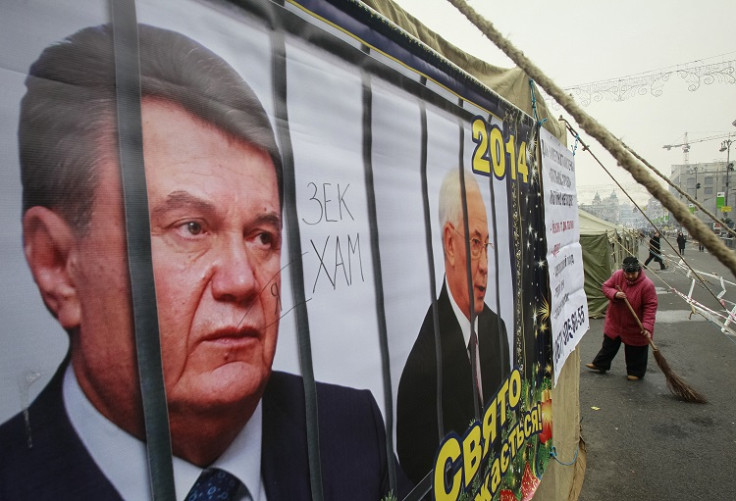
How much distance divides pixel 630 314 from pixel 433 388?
4852mm

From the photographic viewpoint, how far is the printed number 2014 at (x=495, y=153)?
1494 millimetres

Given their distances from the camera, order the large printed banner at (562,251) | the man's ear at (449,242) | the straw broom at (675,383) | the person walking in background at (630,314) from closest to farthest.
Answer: the man's ear at (449,242)
the large printed banner at (562,251)
the straw broom at (675,383)
the person walking in background at (630,314)

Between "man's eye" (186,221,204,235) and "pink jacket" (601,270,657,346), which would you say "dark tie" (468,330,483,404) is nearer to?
"man's eye" (186,221,204,235)

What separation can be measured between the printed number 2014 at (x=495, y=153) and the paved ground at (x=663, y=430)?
8.93 ft

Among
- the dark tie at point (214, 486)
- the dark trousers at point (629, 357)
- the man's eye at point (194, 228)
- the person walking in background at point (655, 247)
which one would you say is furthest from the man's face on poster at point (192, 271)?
the dark trousers at point (629, 357)

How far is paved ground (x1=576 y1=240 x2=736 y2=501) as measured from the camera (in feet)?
10.4

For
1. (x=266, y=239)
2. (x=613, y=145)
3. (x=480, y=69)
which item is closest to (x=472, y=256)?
(x=613, y=145)

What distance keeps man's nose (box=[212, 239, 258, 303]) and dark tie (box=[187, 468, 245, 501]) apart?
27cm

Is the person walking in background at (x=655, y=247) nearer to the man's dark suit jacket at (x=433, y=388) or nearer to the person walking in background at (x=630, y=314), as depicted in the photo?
the person walking in background at (x=630, y=314)

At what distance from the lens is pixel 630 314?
16.2ft

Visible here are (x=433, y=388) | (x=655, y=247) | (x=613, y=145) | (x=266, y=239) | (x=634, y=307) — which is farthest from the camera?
(x=655, y=247)

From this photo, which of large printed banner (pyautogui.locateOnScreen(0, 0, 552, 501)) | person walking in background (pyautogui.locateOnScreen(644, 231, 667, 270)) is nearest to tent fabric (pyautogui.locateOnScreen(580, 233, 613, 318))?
person walking in background (pyautogui.locateOnScreen(644, 231, 667, 270))

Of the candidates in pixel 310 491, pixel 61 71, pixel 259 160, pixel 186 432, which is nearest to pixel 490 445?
pixel 310 491

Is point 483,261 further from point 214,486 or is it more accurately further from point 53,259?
point 53,259
